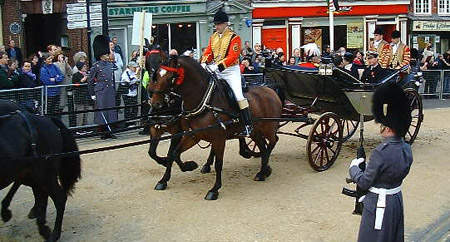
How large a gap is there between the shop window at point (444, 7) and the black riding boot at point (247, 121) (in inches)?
1143

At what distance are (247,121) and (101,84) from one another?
5.36 meters

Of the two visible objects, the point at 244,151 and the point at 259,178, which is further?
the point at 244,151

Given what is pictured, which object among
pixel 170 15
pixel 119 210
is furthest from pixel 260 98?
pixel 170 15

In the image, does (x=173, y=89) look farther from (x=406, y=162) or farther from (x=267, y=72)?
(x=406, y=162)

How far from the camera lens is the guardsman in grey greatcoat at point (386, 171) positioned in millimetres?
5102

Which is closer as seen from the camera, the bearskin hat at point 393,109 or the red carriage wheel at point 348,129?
the bearskin hat at point 393,109

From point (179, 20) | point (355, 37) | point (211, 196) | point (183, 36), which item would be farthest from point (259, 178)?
point (355, 37)

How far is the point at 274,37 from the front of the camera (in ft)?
95.5

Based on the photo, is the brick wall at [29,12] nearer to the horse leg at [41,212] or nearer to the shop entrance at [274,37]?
the shop entrance at [274,37]

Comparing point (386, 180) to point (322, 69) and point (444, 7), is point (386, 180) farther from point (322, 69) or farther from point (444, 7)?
point (444, 7)

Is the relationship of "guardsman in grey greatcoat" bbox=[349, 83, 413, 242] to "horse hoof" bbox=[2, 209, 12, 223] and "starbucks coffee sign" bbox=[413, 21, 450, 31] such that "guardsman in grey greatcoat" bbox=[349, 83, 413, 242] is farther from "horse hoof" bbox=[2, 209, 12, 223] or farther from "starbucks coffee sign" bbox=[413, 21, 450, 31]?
"starbucks coffee sign" bbox=[413, 21, 450, 31]

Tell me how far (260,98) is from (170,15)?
56.2 feet

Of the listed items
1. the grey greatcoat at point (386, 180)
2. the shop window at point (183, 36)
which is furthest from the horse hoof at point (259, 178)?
the shop window at point (183, 36)

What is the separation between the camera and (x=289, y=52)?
2947cm
